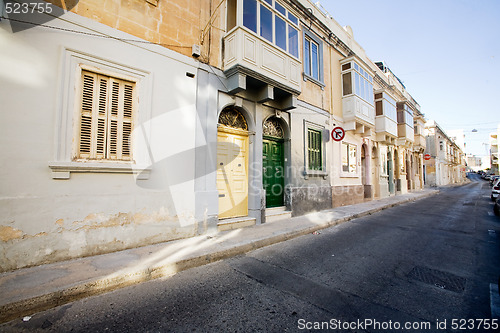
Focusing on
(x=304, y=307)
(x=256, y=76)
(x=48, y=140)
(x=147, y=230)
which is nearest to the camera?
(x=304, y=307)

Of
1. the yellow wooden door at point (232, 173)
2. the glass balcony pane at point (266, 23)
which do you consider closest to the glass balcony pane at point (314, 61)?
the glass balcony pane at point (266, 23)

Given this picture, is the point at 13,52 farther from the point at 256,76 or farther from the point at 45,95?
the point at 256,76

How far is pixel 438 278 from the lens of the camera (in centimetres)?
359

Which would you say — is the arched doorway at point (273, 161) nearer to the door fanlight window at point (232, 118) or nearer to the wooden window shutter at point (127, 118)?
the door fanlight window at point (232, 118)

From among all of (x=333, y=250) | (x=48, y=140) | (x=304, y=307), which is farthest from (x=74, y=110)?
(x=333, y=250)

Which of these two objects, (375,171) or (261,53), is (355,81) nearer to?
(375,171)

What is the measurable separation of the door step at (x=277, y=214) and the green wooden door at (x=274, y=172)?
21 cm

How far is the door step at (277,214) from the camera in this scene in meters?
7.49

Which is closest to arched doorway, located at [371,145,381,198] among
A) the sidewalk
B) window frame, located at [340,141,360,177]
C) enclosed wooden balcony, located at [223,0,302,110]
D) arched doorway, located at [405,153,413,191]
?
window frame, located at [340,141,360,177]

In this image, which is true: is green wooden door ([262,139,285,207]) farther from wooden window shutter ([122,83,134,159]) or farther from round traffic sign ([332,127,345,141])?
wooden window shutter ([122,83,134,159])

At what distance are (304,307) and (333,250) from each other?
8.27 ft

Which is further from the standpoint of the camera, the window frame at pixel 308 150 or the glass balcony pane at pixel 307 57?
the glass balcony pane at pixel 307 57

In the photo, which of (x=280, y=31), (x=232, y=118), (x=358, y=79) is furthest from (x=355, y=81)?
(x=232, y=118)

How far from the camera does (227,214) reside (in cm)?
681
